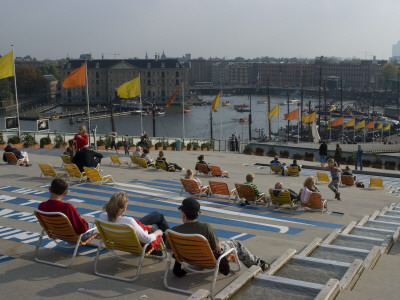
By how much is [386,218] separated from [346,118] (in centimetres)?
→ 12746

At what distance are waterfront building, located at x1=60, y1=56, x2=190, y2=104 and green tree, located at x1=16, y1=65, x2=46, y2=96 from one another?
52.2ft

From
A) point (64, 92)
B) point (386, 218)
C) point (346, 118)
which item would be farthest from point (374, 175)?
point (64, 92)

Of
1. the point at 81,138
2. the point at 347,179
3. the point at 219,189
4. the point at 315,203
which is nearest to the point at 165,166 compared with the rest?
the point at 81,138

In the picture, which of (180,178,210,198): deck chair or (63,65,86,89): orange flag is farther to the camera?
(63,65,86,89): orange flag

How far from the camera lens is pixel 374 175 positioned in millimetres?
25125

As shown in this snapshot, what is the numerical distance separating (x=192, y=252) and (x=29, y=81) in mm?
157588

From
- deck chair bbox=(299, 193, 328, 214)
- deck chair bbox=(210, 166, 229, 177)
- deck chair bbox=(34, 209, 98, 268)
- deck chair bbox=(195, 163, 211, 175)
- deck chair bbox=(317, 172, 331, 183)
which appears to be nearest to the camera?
deck chair bbox=(34, 209, 98, 268)

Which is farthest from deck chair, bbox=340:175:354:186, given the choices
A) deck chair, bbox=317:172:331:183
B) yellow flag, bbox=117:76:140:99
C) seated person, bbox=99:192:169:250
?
yellow flag, bbox=117:76:140:99

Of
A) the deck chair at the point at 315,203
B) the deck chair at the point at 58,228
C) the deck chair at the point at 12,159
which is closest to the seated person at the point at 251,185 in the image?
the deck chair at the point at 315,203

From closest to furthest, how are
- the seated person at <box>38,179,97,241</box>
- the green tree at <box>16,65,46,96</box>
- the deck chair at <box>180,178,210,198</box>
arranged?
the seated person at <box>38,179,97,241</box>
the deck chair at <box>180,178,210,198</box>
the green tree at <box>16,65,46,96</box>

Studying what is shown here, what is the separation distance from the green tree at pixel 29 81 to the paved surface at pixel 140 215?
141283 mm

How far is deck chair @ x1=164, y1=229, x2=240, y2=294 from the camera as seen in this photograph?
4867 mm

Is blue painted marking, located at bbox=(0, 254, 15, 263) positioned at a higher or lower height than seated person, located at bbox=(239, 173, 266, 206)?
higher

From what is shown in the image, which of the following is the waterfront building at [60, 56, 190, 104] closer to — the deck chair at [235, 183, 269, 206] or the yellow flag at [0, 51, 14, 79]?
the yellow flag at [0, 51, 14, 79]
